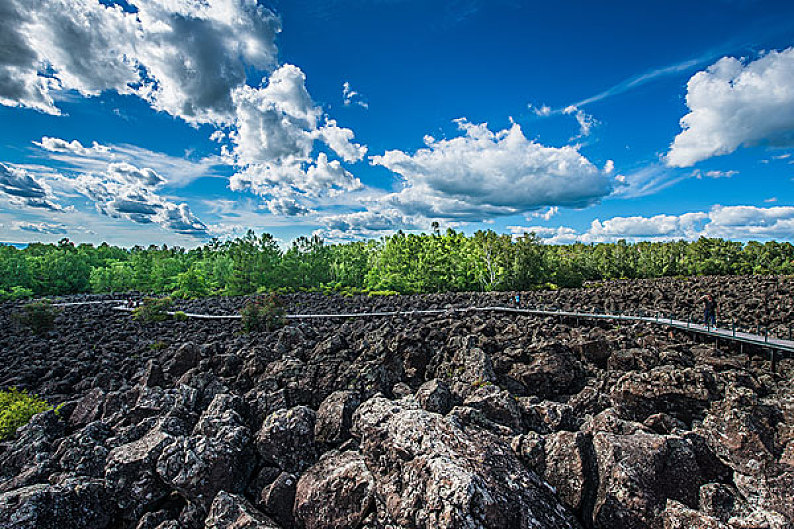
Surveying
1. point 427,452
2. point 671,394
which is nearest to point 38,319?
point 427,452

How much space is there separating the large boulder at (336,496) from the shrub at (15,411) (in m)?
10.6

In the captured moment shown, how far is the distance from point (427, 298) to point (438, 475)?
39832 millimetres

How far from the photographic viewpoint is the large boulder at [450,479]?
14.1 ft

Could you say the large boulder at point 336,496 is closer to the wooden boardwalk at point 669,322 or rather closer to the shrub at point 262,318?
the wooden boardwalk at point 669,322

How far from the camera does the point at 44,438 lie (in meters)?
8.87

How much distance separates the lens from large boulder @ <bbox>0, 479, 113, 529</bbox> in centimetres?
546

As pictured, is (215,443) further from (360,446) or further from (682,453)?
(682,453)

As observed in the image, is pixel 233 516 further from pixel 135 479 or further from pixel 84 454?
pixel 84 454

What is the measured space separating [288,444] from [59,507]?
331 centimetres

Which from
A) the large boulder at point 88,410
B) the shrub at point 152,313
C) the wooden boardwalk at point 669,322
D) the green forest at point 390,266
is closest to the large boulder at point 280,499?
the large boulder at point 88,410

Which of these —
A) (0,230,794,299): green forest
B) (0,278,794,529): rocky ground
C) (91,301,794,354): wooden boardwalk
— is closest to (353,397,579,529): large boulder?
(0,278,794,529): rocky ground

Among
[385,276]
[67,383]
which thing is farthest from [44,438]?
[385,276]

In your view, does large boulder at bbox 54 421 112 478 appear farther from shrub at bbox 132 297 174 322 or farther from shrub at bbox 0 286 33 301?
shrub at bbox 0 286 33 301

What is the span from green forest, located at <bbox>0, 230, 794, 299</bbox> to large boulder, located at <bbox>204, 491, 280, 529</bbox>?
50.8 metres
